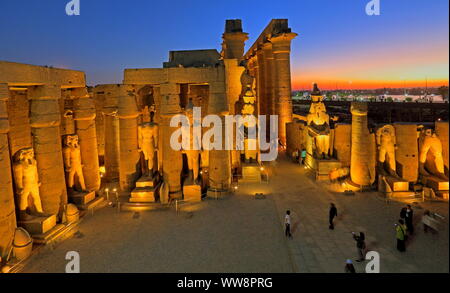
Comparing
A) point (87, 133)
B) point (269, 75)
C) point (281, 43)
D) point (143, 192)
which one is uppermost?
point (281, 43)

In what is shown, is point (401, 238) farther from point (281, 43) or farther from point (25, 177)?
point (281, 43)

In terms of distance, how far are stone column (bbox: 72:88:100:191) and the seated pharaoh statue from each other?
11.1 meters

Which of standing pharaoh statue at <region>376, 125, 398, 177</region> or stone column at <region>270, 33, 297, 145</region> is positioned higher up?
stone column at <region>270, 33, 297, 145</region>

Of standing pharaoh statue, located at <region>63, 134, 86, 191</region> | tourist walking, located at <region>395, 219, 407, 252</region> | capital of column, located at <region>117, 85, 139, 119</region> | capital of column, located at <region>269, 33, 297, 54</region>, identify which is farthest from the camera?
capital of column, located at <region>269, 33, 297, 54</region>

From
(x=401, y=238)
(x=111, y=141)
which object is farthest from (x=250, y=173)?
(x=401, y=238)

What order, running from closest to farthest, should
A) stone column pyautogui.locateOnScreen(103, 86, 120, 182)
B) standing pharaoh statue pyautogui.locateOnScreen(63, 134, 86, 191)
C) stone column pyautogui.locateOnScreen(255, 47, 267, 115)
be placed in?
1. standing pharaoh statue pyautogui.locateOnScreen(63, 134, 86, 191)
2. stone column pyautogui.locateOnScreen(103, 86, 120, 182)
3. stone column pyautogui.locateOnScreen(255, 47, 267, 115)

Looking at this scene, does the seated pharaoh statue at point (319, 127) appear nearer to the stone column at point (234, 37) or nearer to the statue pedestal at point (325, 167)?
the statue pedestal at point (325, 167)

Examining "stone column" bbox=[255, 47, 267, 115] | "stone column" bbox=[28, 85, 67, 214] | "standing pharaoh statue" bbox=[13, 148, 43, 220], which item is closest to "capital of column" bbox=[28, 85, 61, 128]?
"stone column" bbox=[28, 85, 67, 214]

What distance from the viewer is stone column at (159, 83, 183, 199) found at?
12805mm

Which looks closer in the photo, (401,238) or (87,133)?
(401,238)

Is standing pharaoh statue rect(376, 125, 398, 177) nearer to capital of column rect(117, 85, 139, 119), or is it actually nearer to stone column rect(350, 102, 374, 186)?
stone column rect(350, 102, 374, 186)

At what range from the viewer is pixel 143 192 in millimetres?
12531

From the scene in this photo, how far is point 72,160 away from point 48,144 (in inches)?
74.1

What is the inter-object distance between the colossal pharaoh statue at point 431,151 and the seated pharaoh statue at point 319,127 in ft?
13.8
